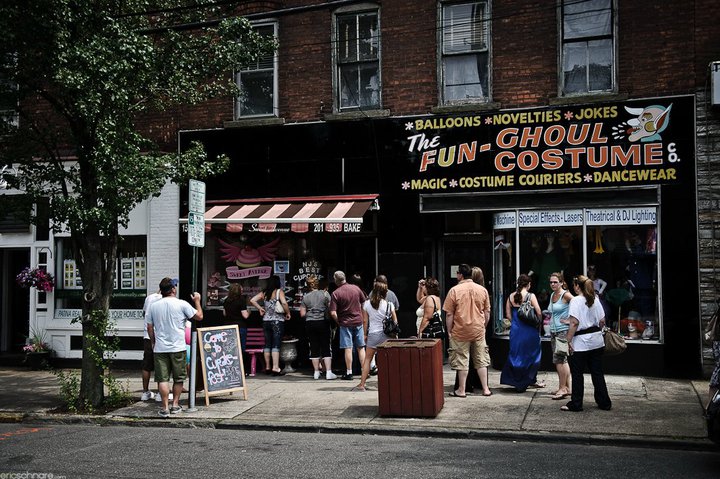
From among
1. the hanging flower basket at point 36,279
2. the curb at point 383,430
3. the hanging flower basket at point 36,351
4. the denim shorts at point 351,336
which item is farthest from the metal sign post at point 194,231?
the hanging flower basket at point 36,279

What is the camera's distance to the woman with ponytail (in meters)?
8.98

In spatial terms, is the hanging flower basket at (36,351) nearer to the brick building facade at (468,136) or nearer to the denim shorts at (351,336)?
the brick building facade at (468,136)

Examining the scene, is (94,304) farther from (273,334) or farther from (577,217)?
(577,217)

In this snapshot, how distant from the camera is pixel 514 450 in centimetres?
752

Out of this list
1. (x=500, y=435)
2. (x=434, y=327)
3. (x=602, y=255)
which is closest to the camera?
(x=500, y=435)

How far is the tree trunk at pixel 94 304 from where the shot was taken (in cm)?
1022

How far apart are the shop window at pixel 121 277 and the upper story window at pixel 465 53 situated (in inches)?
275

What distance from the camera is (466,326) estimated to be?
395 inches

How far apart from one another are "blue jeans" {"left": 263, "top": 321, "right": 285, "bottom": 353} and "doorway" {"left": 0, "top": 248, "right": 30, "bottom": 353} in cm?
646

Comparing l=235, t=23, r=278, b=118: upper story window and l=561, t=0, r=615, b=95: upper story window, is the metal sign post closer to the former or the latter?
l=235, t=23, r=278, b=118: upper story window

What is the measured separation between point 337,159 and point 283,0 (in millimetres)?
Result: 3342

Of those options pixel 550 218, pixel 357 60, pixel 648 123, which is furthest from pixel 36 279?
pixel 648 123

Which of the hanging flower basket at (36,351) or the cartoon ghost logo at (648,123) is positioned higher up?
the cartoon ghost logo at (648,123)

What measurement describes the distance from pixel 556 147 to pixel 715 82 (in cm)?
261
